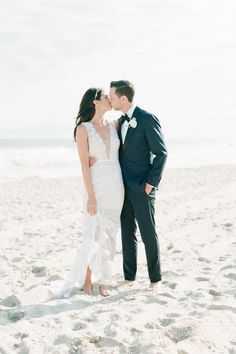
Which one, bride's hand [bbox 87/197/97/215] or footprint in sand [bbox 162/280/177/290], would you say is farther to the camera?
footprint in sand [bbox 162/280/177/290]

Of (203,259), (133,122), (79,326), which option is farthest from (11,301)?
(203,259)

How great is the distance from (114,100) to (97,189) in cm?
86

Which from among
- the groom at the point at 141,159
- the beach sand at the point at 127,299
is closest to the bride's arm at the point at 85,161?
the groom at the point at 141,159

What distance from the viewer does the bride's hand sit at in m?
4.61

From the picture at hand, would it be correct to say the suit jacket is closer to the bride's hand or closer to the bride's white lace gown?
the bride's white lace gown

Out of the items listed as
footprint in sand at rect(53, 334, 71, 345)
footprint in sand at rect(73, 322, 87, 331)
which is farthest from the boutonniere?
footprint in sand at rect(53, 334, 71, 345)

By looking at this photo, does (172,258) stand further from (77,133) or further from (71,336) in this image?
(71,336)

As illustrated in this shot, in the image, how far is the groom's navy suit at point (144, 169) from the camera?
4496mm

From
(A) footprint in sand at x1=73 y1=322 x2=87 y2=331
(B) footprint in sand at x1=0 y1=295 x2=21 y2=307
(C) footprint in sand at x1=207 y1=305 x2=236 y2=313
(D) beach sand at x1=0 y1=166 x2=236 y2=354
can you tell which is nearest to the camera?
(D) beach sand at x1=0 y1=166 x2=236 y2=354

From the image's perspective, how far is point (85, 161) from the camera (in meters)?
4.57

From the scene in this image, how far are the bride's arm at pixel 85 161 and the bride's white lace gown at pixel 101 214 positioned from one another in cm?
5

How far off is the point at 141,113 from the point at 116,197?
830mm

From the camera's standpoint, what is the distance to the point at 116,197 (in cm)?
466

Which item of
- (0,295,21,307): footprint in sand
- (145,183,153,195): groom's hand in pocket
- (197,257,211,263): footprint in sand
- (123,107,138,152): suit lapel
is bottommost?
(197,257,211,263): footprint in sand
